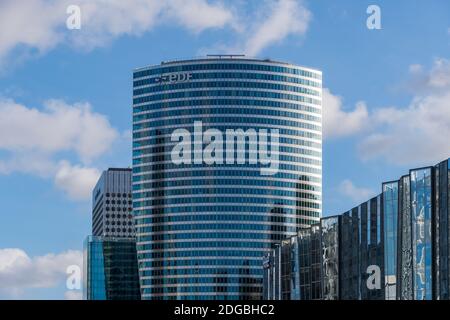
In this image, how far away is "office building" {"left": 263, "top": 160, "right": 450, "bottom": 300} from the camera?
3044 inches

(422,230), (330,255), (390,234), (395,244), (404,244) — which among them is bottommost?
(404,244)

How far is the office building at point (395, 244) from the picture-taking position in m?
77.3

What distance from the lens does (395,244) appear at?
86750 mm

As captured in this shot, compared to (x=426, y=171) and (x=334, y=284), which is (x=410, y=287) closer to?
(x=426, y=171)

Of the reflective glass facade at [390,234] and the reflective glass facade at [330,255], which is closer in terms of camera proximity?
the reflective glass facade at [390,234]

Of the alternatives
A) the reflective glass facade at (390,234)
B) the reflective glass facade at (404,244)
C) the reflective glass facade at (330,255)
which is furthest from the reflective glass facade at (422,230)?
the reflective glass facade at (330,255)

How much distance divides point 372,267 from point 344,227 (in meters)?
11.7

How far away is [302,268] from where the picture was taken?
11812cm

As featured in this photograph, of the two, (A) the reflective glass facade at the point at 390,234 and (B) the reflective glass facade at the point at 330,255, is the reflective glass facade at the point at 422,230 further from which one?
(B) the reflective glass facade at the point at 330,255

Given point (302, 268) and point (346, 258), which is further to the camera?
point (302, 268)

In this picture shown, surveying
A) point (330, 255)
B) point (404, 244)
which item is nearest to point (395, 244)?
point (404, 244)

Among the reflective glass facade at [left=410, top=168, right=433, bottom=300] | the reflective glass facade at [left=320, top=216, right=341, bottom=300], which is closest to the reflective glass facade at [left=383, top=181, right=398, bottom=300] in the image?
the reflective glass facade at [left=410, top=168, right=433, bottom=300]

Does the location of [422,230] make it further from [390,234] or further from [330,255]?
[330,255]
